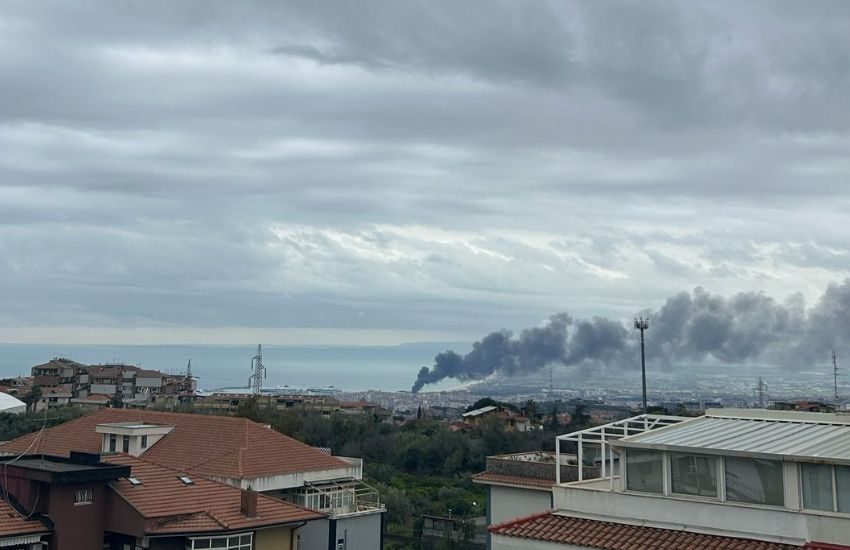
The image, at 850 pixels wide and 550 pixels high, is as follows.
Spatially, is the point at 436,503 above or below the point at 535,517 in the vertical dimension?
below

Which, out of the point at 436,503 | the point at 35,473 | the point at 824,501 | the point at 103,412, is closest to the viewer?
the point at 824,501

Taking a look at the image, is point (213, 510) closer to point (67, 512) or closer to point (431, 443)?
point (67, 512)

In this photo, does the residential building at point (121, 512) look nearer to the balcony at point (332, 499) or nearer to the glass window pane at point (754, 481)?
the balcony at point (332, 499)

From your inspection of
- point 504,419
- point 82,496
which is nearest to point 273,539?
point 82,496

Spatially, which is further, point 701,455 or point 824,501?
point 701,455

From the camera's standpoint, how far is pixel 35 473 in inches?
859

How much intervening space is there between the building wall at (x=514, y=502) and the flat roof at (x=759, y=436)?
8.04m

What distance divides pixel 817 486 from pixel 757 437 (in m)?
2.14

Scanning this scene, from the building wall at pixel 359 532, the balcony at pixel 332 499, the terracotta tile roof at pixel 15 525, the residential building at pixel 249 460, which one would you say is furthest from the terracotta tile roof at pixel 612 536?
the balcony at pixel 332 499

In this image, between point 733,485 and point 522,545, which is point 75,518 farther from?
point 733,485

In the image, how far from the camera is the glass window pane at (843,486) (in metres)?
14.5

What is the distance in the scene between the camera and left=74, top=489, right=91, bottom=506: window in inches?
884

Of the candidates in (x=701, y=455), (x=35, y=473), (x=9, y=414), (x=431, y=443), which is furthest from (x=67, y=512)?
(x=9, y=414)

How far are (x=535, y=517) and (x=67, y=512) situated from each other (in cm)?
1266
